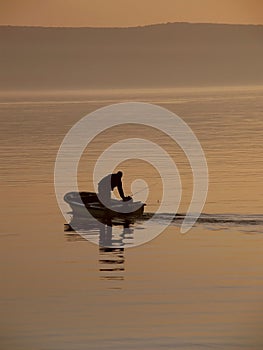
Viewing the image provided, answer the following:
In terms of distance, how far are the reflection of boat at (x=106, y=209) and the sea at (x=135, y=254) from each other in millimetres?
58

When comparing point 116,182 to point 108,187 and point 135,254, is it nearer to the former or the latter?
point 108,187

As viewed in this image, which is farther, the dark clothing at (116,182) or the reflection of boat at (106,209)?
the dark clothing at (116,182)

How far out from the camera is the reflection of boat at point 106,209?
6641 millimetres

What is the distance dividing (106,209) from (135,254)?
1.67ft

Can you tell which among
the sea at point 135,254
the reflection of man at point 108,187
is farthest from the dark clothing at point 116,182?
the sea at point 135,254

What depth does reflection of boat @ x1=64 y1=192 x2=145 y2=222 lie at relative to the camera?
664cm

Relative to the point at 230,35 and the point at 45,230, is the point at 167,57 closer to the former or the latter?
the point at 230,35

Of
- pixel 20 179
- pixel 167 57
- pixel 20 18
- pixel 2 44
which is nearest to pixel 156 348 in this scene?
pixel 20 18

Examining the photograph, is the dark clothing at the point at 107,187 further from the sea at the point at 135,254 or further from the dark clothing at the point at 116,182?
the sea at the point at 135,254

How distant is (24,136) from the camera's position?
10.0m

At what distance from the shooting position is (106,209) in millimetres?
6664

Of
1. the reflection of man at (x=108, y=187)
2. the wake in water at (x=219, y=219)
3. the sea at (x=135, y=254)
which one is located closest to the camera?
the sea at (x=135, y=254)

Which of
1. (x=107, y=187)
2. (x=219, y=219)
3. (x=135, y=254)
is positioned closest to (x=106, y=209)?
(x=107, y=187)

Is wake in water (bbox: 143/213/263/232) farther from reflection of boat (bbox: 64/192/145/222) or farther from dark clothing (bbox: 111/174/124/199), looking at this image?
dark clothing (bbox: 111/174/124/199)
